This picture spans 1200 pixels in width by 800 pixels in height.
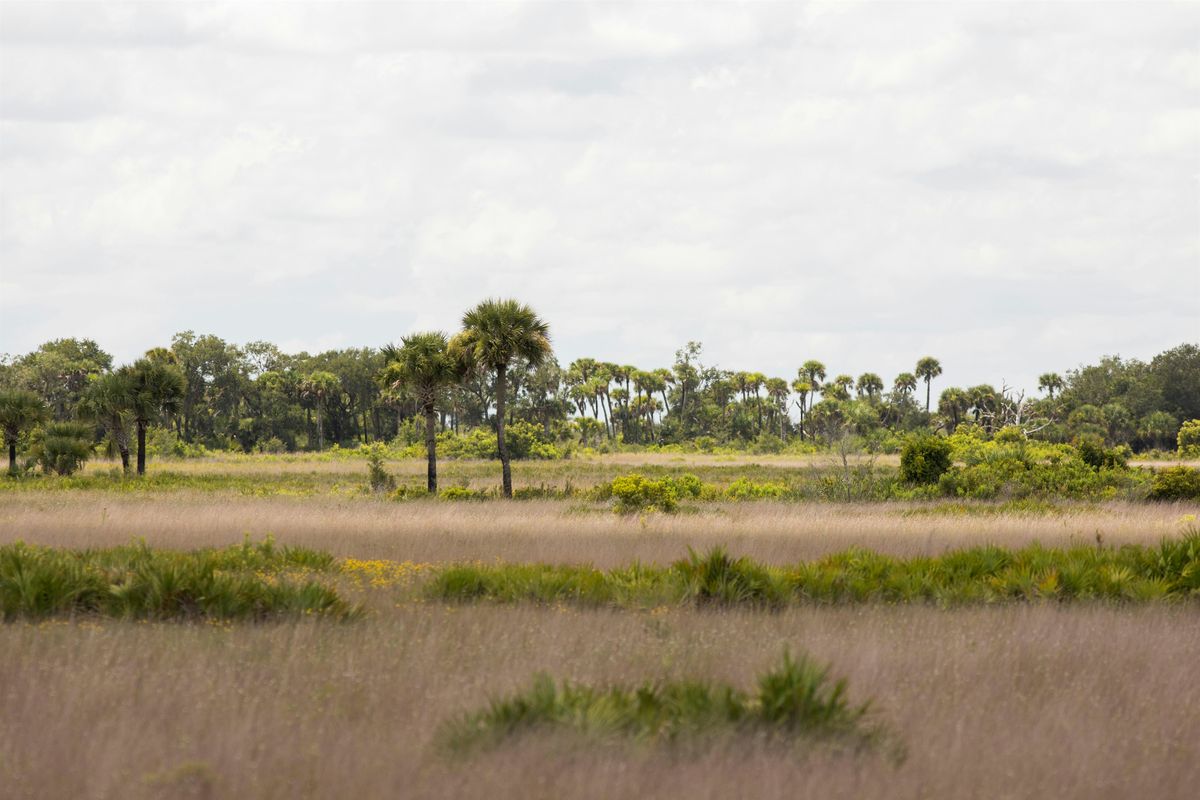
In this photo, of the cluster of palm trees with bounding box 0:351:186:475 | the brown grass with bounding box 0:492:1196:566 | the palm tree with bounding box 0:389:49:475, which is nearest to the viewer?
the brown grass with bounding box 0:492:1196:566

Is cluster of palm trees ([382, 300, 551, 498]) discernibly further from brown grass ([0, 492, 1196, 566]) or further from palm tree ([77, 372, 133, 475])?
palm tree ([77, 372, 133, 475])

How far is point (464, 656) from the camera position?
961cm

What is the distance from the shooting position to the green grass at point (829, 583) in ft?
43.4

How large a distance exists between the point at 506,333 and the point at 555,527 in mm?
15112

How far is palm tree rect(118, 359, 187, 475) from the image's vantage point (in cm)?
5134

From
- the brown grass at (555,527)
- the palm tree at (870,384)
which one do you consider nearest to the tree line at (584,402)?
the palm tree at (870,384)

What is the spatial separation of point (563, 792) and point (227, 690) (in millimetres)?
3187

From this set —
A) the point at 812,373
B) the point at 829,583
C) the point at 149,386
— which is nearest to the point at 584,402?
the point at 812,373

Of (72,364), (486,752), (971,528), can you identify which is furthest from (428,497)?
(72,364)

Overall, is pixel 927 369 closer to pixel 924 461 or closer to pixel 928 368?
pixel 928 368

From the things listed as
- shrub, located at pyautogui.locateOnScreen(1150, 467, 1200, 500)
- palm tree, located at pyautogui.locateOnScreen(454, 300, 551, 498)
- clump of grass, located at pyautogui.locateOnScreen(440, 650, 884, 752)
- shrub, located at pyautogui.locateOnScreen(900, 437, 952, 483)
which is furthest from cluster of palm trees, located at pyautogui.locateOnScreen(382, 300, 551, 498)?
clump of grass, located at pyautogui.locateOnScreen(440, 650, 884, 752)

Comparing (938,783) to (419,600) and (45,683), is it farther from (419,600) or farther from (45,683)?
(419,600)

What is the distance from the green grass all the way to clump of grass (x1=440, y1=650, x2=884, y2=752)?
5009 millimetres

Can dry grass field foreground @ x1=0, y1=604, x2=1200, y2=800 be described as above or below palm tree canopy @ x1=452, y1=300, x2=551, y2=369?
below
